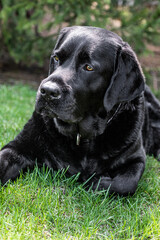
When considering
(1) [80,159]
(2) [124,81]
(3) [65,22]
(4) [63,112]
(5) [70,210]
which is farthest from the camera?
(3) [65,22]

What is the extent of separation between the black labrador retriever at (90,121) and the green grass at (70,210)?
125mm

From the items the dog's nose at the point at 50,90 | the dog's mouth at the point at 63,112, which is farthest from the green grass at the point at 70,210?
the dog's nose at the point at 50,90

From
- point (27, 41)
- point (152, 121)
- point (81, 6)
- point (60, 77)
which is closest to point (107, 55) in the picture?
point (60, 77)

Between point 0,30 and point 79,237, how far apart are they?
5913 millimetres

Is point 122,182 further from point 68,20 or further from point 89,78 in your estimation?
point 68,20

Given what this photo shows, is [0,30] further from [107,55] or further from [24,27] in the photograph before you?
[107,55]

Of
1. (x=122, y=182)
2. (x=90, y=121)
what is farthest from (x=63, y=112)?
(x=122, y=182)

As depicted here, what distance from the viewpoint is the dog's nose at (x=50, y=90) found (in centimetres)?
220

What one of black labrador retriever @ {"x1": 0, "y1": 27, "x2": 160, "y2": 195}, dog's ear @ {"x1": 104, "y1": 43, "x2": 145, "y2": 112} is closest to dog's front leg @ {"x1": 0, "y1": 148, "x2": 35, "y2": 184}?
black labrador retriever @ {"x1": 0, "y1": 27, "x2": 160, "y2": 195}

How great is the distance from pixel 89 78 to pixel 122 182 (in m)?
0.85

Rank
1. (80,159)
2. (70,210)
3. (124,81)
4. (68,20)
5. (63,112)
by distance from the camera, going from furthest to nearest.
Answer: (68,20) → (80,159) → (124,81) → (63,112) → (70,210)

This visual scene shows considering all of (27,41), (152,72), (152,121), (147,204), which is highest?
(27,41)

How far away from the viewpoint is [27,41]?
6.43 m

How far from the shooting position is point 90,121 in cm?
256
